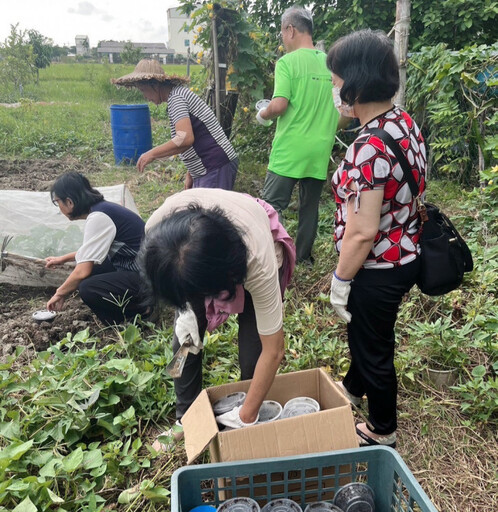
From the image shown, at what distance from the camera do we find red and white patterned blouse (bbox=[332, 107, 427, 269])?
4.58 feet

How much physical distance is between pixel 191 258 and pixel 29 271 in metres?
2.25

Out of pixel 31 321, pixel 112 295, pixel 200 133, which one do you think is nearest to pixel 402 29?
pixel 200 133

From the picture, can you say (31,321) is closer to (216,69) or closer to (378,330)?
(378,330)

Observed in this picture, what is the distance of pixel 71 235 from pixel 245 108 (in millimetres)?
2628

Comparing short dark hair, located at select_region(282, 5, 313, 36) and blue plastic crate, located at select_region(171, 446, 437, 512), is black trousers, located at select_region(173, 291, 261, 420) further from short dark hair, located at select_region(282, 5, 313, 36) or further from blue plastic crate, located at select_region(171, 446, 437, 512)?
short dark hair, located at select_region(282, 5, 313, 36)

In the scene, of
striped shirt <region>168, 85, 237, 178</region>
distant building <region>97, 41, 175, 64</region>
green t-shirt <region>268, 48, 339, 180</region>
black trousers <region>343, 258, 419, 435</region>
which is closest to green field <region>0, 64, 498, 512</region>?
black trousers <region>343, 258, 419, 435</region>

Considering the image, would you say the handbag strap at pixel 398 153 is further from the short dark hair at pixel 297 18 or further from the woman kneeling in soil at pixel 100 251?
the short dark hair at pixel 297 18

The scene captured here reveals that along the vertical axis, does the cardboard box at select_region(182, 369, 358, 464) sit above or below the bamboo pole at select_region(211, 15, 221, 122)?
below

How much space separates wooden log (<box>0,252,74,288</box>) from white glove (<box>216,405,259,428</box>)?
186cm

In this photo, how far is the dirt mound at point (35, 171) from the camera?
5344 mm

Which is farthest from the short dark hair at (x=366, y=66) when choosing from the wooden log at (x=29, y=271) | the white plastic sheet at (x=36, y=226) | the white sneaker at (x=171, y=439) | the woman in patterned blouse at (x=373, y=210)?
the white plastic sheet at (x=36, y=226)

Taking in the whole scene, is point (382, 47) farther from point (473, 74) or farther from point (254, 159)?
point (254, 159)

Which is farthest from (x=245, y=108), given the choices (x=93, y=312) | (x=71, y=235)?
(x=93, y=312)

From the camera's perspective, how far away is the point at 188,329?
1.64 meters
